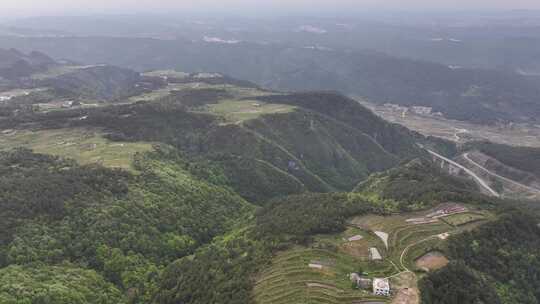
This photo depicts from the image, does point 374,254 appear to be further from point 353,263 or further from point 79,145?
point 79,145

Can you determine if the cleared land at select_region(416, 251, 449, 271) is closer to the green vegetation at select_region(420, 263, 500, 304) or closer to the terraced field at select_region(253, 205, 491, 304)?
the terraced field at select_region(253, 205, 491, 304)

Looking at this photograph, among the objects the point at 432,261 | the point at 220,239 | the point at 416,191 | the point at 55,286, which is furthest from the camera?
the point at 416,191

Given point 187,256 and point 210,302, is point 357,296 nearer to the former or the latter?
point 210,302

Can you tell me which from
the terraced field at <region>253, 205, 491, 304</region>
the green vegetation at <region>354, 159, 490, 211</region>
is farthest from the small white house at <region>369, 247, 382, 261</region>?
the green vegetation at <region>354, 159, 490, 211</region>

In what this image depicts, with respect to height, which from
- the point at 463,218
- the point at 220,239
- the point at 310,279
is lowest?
the point at 220,239

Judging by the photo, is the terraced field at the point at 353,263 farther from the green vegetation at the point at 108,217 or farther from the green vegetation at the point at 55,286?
the green vegetation at the point at 55,286

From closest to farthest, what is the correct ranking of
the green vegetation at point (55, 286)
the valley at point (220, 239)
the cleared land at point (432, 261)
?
the green vegetation at point (55, 286)
the valley at point (220, 239)
the cleared land at point (432, 261)

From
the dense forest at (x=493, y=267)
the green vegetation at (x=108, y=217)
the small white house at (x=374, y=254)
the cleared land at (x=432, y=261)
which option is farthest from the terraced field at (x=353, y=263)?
the green vegetation at (x=108, y=217)

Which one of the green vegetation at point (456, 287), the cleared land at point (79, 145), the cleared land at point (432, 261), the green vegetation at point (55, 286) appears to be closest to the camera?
the green vegetation at point (456, 287)

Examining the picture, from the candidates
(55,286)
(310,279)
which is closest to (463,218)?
(310,279)
